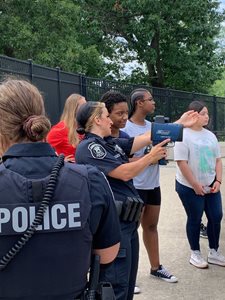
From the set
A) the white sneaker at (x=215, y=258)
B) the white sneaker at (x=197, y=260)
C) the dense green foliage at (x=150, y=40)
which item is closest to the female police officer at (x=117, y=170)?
the white sneaker at (x=197, y=260)

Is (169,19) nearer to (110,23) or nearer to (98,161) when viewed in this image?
(110,23)

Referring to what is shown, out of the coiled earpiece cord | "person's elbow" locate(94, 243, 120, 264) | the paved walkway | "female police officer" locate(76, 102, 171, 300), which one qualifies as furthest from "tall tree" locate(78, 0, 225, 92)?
the coiled earpiece cord

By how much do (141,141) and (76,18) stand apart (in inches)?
562

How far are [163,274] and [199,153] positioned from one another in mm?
1262

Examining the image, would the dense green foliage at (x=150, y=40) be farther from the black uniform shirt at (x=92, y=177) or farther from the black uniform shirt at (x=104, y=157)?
the black uniform shirt at (x=92, y=177)

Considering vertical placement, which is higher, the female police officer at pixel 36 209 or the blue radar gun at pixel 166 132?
the blue radar gun at pixel 166 132

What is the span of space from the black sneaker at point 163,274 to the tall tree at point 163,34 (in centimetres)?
1703

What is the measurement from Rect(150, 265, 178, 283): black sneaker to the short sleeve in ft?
9.20

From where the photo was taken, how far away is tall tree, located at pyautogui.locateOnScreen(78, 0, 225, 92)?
2078 centimetres

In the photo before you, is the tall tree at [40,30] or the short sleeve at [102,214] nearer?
the short sleeve at [102,214]

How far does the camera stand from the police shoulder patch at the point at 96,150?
9.57ft

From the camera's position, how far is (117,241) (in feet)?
6.48

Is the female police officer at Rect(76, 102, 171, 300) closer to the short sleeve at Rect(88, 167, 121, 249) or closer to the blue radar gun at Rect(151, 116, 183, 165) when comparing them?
the blue radar gun at Rect(151, 116, 183, 165)

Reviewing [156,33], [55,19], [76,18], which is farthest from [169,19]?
[55,19]
